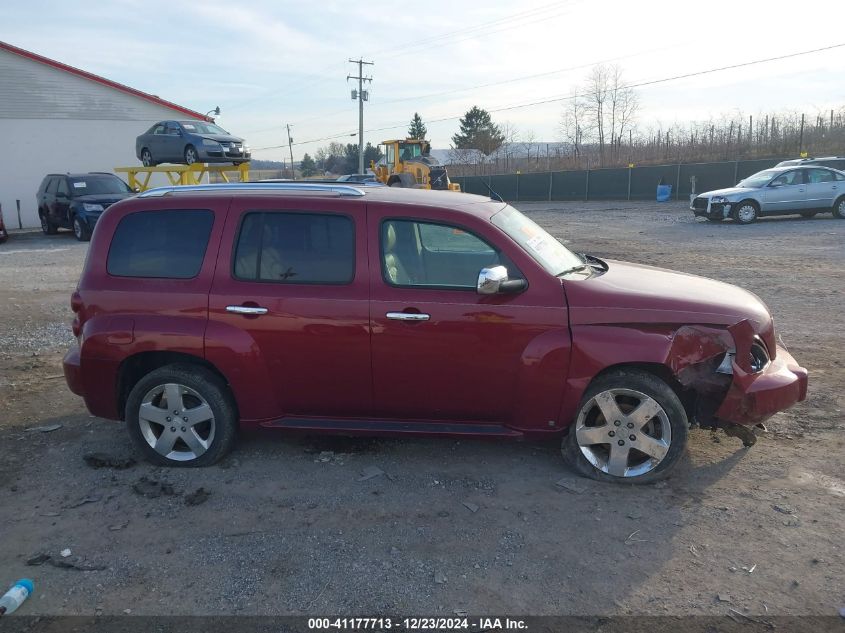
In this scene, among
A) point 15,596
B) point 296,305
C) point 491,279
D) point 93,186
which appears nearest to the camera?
point 15,596

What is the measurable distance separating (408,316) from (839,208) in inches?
789

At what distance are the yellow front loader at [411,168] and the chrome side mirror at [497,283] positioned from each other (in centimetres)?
2168

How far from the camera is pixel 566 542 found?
3.60 m

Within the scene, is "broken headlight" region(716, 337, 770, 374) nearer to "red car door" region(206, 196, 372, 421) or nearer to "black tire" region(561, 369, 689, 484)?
"black tire" region(561, 369, 689, 484)

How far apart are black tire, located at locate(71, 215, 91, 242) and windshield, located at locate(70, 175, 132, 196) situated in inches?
33.4

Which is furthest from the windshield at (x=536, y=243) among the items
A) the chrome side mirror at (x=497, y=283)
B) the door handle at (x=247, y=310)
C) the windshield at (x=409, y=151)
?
the windshield at (x=409, y=151)

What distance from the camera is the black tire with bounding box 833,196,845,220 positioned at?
1948 centimetres

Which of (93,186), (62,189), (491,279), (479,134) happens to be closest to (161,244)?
(491,279)

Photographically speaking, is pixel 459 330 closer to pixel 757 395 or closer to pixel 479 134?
pixel 757 395

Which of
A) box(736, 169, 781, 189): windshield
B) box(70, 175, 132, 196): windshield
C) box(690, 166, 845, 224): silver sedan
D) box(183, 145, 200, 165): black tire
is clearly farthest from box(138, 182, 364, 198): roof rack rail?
box(736, 169, 781, 189): windshield

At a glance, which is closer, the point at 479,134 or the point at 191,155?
the point at 191,155

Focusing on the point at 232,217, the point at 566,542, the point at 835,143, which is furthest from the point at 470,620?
the point at 835,143

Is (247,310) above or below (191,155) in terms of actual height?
below

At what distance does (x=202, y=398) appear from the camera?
4.46 metres
